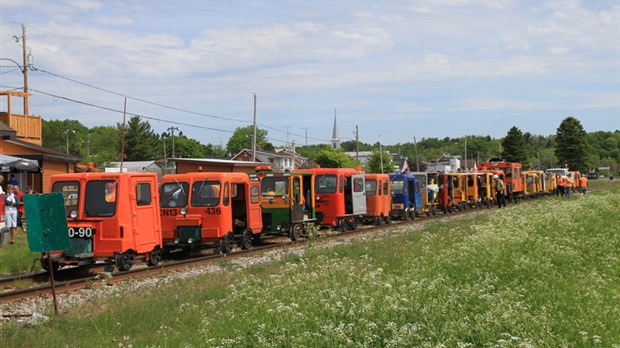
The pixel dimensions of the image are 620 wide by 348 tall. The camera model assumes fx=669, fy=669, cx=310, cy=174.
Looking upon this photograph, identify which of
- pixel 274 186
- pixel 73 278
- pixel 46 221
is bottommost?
pixel 73 278

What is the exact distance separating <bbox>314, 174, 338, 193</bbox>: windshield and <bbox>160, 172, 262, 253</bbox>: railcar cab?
6.88m

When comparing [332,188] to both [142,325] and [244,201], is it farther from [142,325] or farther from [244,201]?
[142,325]

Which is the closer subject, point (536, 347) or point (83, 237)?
point (536, 347)

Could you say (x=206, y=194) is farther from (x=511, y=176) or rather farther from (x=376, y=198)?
(x=511, y=176)

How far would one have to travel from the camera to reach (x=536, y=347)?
20.8 ft

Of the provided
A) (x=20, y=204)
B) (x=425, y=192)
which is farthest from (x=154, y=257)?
(x=425, y=192)

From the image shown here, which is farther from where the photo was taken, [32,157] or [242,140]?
[242,140]

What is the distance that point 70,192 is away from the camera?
1541 centimetres

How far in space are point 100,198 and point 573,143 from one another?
10842 centimetres

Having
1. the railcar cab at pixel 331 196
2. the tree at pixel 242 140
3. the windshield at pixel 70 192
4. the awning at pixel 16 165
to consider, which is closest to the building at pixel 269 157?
the tree at pixel 242 140

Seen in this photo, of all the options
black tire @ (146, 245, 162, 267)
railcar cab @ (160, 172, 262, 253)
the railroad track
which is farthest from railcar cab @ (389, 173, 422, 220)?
black tire @ (146, 245, 162, 267)

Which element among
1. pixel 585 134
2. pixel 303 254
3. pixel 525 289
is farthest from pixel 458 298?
pixel 585 134

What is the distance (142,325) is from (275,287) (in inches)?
74.4

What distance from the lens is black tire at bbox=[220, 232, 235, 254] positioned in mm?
19094
